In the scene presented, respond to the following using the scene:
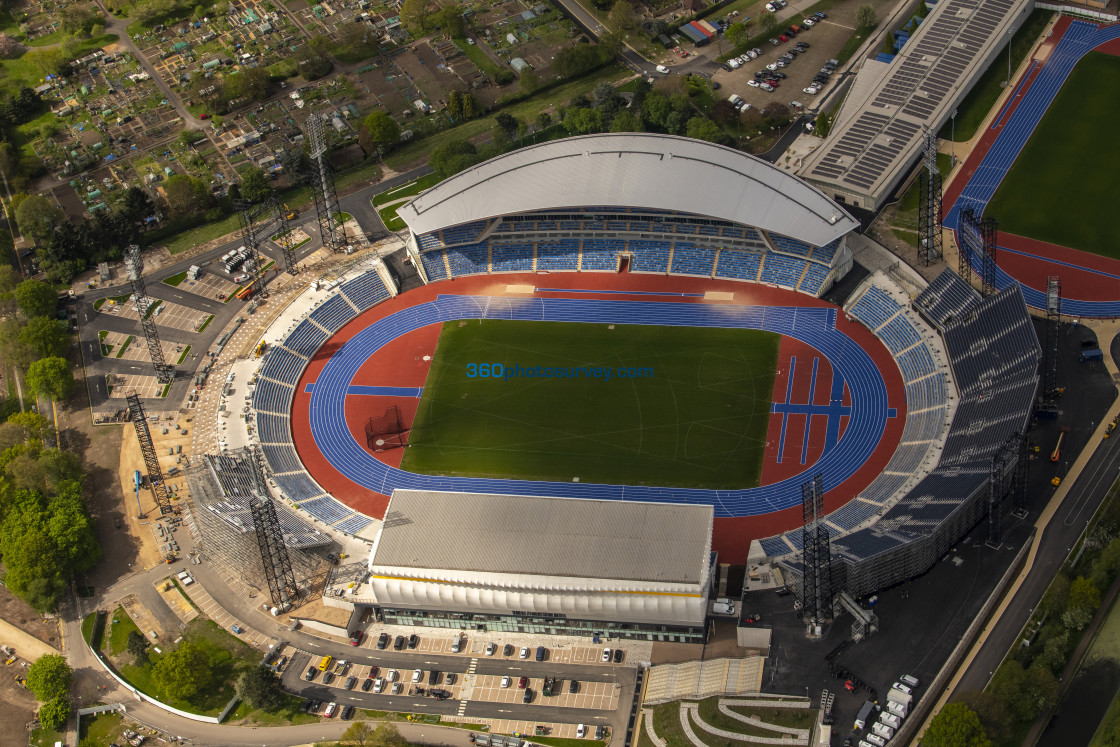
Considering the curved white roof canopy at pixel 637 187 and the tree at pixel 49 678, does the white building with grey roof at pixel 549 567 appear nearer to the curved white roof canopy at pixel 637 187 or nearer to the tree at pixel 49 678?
the tree at pixel 49 678

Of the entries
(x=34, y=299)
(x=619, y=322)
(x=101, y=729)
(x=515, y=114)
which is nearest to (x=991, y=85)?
(x=619, y=322)

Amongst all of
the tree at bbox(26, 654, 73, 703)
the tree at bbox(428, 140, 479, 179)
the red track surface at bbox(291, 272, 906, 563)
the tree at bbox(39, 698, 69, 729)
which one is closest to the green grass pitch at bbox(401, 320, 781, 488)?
the red track surface at bbox(291, 272, 906, 563)

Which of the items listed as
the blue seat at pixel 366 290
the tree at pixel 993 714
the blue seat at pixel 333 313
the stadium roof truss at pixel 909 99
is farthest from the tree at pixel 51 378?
the tree at pixel 993 714

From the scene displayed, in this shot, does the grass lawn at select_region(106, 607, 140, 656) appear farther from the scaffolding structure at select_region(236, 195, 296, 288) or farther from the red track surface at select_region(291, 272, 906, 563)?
the scaffolding structure at select_region(236, 195, 296, 288)

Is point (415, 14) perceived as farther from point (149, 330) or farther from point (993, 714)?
point (993, 714)

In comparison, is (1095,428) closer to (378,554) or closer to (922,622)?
(922,622)

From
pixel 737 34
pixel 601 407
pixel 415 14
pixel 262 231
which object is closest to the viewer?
pixel 601 407

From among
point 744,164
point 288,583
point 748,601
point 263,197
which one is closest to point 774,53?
point 744,164
